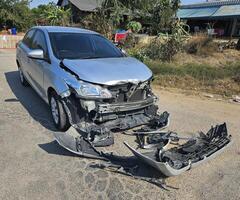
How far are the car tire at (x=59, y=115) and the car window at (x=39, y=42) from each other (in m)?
0.96

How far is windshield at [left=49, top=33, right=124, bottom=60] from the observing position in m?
4.97

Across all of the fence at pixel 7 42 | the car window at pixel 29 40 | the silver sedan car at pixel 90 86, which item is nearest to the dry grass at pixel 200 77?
the silver sedan car at pixel 90 86

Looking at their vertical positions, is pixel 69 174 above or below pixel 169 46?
below

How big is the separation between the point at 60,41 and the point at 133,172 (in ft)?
9.58

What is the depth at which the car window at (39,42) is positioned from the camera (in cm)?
521

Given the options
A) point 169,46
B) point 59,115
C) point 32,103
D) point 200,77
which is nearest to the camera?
point 59,115

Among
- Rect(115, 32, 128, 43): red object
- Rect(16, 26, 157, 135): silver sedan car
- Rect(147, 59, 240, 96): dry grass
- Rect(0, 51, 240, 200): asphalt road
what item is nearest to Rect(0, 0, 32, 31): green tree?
Rect(115, 32, 128, 43): red object

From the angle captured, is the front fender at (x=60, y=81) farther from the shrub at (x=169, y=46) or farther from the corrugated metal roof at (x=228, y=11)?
the corrugated metal roof at (x=228, y=11)

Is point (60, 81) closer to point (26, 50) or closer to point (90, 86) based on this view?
point (90, 86)

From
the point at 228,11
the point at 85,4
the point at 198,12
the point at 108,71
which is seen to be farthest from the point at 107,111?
the point at 85,4

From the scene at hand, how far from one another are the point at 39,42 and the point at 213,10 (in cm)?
2909

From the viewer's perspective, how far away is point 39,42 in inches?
220

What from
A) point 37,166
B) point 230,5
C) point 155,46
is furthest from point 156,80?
point 230,5

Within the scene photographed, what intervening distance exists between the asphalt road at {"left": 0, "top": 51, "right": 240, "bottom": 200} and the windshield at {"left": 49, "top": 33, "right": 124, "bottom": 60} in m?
1.27
